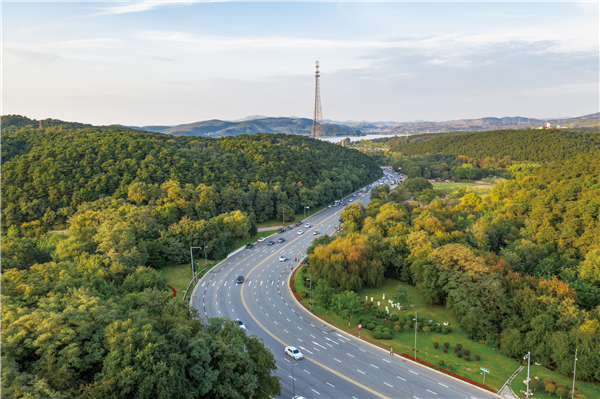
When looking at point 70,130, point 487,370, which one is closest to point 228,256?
point 487,370

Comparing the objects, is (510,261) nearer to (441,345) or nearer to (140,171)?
(441,345)

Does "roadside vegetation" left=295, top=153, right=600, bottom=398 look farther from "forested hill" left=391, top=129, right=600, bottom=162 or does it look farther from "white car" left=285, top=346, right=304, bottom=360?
"forested hill" left=391, top=129, right=600, bottom=162

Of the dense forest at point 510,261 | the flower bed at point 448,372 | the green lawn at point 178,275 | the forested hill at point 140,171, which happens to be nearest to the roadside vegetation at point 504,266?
the dense forest at point 510,261

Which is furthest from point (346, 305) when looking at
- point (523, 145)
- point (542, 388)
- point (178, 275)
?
point (523, 145)

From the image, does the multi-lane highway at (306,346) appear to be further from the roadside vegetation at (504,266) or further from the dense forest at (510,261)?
the dense forest at (510,261)

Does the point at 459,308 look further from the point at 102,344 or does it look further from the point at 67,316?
the point at 67,316

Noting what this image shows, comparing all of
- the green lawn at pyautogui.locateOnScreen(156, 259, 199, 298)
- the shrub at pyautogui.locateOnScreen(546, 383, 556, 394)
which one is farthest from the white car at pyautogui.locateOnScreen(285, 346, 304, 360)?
the shrub at pyautogui.locateOnScreen(546, 383, 556, 394)
